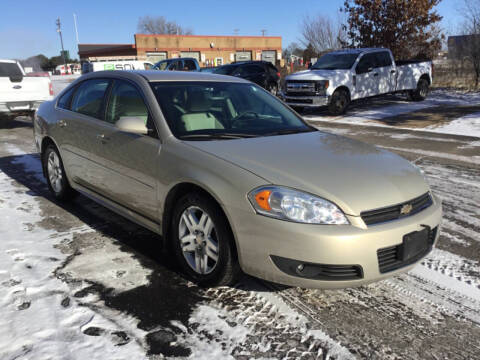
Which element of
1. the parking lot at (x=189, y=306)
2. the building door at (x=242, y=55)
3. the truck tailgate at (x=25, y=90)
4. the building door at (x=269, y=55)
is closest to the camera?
the parking lot at (x=189, y=306)

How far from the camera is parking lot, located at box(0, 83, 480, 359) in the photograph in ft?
8.06

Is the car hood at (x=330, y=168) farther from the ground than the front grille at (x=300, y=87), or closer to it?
closer to it

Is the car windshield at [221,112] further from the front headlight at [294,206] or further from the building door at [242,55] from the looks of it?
the building door at [242,55]

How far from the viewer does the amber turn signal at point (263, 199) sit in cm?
261

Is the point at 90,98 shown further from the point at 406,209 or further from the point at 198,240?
the point at 406,209

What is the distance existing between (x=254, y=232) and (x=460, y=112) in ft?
40.7

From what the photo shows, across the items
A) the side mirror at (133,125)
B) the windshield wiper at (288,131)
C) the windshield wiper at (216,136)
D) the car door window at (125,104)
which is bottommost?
the windshield wiper at (288,131)

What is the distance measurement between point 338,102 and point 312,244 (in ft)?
37.3

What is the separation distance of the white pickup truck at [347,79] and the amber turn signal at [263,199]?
35.2 ft

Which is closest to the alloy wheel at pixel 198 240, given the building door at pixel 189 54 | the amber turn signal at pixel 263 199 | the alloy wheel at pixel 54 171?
the amber turn signal at pixel 263 199

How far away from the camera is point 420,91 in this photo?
1594 centimetres

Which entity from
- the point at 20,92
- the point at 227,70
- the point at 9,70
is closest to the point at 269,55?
the point at 227,70

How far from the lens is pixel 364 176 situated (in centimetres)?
288

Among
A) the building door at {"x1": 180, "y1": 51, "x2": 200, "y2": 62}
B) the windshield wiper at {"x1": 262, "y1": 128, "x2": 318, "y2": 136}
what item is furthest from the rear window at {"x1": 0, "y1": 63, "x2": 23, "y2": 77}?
the building door at {"x1": 180, "y1": 51, "x2": 200, "y2": 62}
